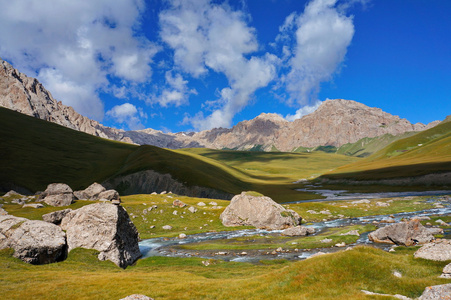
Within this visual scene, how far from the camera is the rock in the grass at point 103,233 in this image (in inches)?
1745

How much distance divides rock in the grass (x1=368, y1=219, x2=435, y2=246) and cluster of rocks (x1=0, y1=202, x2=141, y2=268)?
1830 inches

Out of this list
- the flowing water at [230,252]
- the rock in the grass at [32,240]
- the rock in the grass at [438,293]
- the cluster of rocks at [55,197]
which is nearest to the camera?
the rock in the grass at [438,293]

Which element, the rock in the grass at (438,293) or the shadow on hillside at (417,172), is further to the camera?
the shadow on hillside at (417,172)

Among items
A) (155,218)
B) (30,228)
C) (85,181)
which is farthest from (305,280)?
(85,181)

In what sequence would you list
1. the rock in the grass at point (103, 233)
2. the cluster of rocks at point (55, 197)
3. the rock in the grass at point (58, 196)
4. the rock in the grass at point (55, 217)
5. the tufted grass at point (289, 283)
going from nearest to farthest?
the tufted grass at point (289, 283)
the rock in the grass at point (103, 233)
the rock in the grass at point (55, 217)
the cluster of rocks at point (55, 197)
the rock in the grass at point (58, 196)

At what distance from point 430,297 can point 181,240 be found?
185ft

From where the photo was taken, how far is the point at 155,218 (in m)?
83.9

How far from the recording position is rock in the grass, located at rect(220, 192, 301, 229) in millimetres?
74000

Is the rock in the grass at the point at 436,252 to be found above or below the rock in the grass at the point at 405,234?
above

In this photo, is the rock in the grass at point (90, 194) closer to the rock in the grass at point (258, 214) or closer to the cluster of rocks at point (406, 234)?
the rock in the grass at point (258, 214)

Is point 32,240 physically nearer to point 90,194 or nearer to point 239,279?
point 239,279

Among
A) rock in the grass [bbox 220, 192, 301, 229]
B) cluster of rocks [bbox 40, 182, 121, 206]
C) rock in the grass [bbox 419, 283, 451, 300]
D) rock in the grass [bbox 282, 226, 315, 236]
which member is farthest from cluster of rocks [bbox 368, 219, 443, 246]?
cluster of rocks [bbox 40, 182, 121, 206]

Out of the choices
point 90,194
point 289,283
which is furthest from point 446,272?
point 90,194

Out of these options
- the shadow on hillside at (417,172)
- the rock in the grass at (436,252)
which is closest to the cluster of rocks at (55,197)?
the rock in the grass at (436,252)
